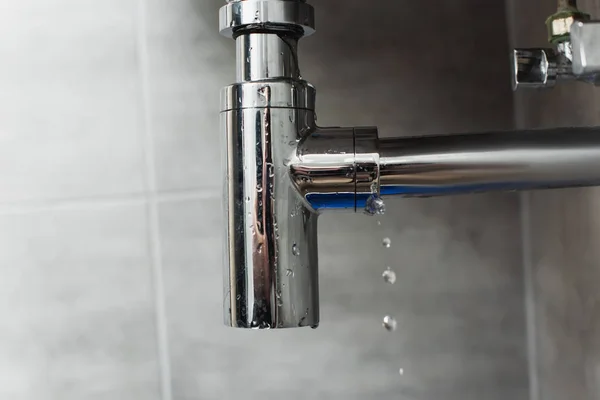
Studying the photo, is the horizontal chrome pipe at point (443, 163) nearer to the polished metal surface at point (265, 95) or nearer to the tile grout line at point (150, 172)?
the polished metal surface at point (265, 95)

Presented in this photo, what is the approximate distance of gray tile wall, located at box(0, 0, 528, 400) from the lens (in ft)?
2.10

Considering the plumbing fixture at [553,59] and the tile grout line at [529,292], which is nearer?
the plumbing fixture at [553,59]

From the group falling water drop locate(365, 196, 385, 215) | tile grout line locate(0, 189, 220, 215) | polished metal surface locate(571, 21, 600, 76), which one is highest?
polished metal surface locate(571, 21, 600, 76)

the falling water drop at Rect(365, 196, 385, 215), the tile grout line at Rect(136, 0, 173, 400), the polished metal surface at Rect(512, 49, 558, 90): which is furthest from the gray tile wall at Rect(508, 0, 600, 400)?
the tile grout line at Rect(136, 0, 173, 400)

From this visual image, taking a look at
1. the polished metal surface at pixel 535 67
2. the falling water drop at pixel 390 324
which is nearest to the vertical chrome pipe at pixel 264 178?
the polished metal surface at pixel 535 67

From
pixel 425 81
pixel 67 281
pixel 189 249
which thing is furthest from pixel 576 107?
pixel 67 281

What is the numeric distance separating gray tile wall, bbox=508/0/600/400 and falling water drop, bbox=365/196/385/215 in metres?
0.23

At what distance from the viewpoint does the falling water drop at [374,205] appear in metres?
0.41

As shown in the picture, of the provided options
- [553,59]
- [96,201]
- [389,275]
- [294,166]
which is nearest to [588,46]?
[553,59]

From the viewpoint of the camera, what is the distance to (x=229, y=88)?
41 cm

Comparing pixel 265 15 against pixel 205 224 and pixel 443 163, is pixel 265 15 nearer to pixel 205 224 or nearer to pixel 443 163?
pixel 443 163

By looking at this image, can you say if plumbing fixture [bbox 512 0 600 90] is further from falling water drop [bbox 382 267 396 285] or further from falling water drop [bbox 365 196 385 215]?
falling water drop [bbox 382 267 396 285]

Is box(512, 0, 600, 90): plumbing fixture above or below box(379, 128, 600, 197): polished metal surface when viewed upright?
above

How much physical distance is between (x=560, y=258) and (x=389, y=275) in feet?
0.51
